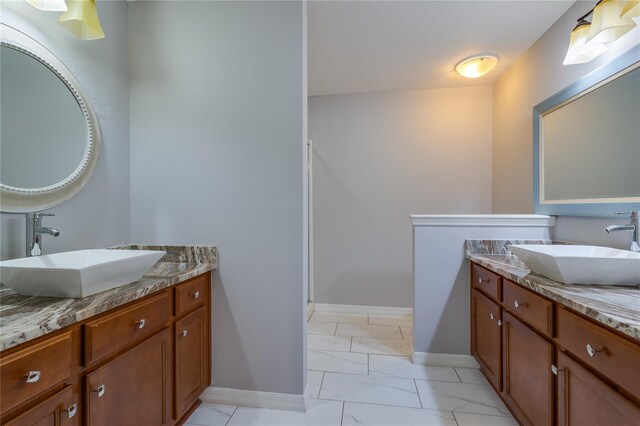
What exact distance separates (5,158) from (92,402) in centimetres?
107

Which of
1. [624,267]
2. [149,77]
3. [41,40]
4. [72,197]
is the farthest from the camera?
[149,77]

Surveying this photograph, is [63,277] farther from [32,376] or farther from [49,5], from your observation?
[49,5]

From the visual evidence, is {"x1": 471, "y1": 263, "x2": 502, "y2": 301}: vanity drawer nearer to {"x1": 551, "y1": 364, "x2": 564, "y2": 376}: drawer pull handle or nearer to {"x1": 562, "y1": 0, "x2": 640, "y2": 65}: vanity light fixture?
{"x1": 551, "y1": 364, "x2": 564, "y2": 376}: drawer pull handle

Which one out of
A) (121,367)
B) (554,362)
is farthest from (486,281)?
(121,367)

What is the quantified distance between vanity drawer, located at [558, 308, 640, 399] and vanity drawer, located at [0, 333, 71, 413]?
1665 millimetres

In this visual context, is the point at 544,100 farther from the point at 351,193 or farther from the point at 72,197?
the point at 72,197

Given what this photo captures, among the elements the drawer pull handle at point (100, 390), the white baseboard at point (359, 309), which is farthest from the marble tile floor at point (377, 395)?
the drawer pull handle at point (100, 390)

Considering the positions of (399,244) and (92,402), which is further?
(399,244)

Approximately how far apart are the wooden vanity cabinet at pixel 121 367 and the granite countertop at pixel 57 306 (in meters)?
0.04

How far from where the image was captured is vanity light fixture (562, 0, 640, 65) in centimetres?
120

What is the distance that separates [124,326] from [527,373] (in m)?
1.81

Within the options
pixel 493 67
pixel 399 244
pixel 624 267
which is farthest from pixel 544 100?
pixel 399 244

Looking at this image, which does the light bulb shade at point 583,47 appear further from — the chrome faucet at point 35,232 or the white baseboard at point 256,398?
the chrome faucet at point 35,232

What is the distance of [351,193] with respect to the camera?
10.3 feet
